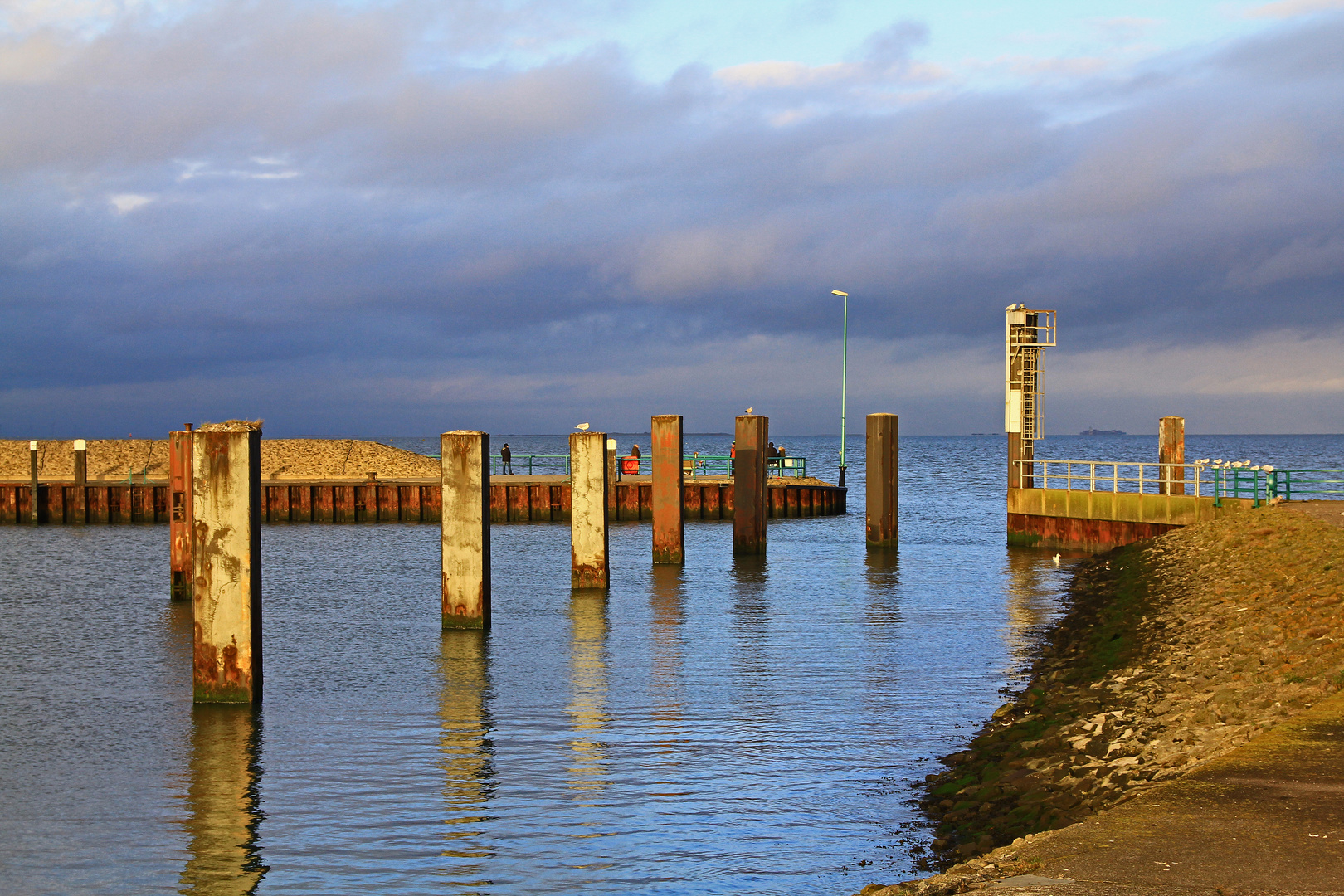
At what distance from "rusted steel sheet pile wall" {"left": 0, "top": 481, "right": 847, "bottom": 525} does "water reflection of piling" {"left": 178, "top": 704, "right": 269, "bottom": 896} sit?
1195 inches

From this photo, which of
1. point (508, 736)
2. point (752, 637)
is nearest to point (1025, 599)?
point (752, 637)

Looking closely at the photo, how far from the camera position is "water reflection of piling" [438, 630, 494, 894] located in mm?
8875

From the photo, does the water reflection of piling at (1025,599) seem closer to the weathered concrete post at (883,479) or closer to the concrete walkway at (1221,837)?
the weathered concrete post at (883,479)

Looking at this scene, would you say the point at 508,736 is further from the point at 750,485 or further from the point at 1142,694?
the point at 750,485

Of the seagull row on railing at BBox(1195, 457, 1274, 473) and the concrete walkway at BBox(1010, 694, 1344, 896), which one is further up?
the seagull row on railing at BBox(1195, 457, 1274, 473)

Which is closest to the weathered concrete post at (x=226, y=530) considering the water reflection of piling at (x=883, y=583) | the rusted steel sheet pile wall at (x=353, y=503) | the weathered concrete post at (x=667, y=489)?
the water reflection of piling at (x=883, y=583)

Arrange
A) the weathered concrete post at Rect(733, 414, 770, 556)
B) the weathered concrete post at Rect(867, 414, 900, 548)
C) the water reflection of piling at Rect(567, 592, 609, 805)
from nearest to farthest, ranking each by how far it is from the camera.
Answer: the water reflection of piling at Rect(567, 592, 609, 805), the weathered concrete post at Rect(733, 414, 770, 556), the weathered concrete post at Rect(867, 414, 900, 548)

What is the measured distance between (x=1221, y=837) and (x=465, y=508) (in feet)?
43.2

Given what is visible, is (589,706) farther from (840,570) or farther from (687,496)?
(687,496)

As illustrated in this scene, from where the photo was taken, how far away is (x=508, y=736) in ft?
41.7

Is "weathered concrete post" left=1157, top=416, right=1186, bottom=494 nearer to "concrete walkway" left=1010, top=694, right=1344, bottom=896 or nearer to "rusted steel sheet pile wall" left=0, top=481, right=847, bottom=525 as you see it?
"rusted steel sheet pile wall" left=0, top=481, right=847, bottom=525

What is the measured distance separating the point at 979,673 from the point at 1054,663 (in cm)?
105

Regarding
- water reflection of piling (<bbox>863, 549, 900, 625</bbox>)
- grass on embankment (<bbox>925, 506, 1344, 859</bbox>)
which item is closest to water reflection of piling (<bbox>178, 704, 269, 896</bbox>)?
grass on embankment (<bbox>925, 506, 1344, 859</bbox>)

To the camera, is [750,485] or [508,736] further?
[750,485]
